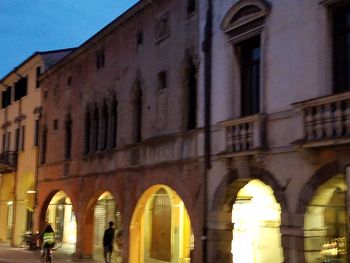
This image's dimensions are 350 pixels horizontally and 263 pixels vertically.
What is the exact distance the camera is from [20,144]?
113ft

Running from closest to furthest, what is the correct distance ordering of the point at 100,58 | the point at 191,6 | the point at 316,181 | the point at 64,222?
the point at 316,181, the point at 191,6, the point at 100,58, the point at 64,222

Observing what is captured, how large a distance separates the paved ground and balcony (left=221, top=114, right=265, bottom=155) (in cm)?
1111

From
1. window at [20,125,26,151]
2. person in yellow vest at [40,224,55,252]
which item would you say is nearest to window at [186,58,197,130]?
person in yellow vest at [40,224,55,252]

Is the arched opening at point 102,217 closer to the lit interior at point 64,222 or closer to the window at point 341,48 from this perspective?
the lit interior at point 64,222

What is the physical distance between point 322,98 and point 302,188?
215 centimetres

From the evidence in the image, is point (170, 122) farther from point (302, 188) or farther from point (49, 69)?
point (49, 69)

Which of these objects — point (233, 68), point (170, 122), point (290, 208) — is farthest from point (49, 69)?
point (290, 208)

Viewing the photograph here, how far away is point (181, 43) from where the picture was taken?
18.6 m

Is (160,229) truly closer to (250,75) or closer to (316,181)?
(250,75)

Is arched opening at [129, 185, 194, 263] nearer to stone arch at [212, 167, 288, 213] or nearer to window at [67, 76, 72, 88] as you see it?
stone arch at [212, 167, 288, 213]

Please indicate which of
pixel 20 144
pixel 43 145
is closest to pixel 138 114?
pixel 43 145

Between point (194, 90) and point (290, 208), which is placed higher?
point (194, 90)

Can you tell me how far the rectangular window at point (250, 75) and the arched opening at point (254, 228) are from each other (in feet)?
8.30

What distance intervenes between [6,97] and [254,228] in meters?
26.5
